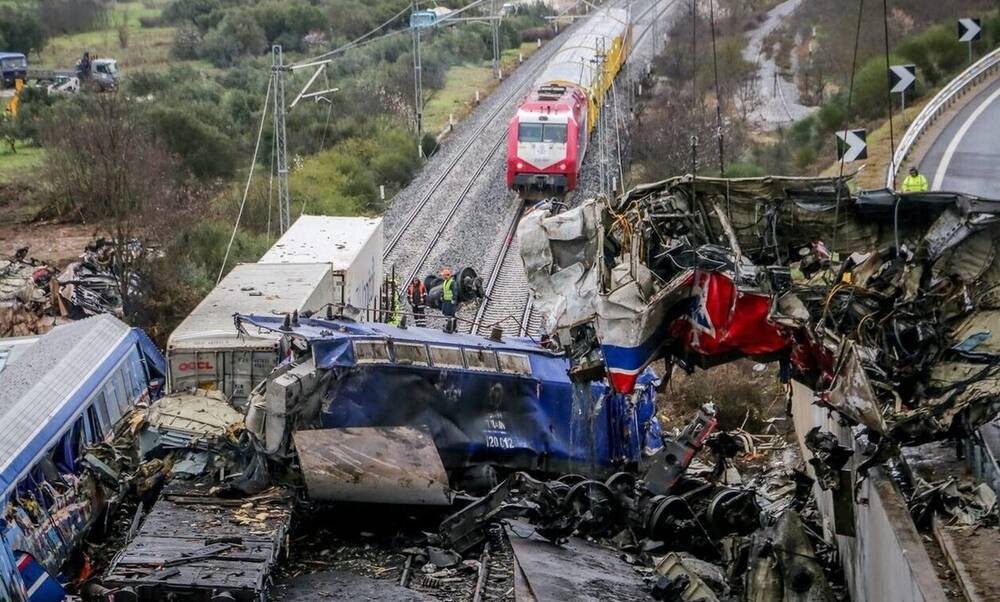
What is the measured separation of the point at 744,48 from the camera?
59000mm

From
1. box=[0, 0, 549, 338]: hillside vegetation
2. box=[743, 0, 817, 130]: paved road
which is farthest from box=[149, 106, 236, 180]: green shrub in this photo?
box=[743, 0, 817, 130]: paved road

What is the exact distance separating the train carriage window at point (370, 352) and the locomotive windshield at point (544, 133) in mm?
19029

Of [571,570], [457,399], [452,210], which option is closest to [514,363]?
[457,399]

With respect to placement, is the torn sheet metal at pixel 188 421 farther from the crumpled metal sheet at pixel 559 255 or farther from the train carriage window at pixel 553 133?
the train carriage window at pixel 553 133

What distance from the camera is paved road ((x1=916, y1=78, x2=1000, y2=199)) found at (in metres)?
28.1

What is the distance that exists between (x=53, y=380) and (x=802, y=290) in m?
9.29

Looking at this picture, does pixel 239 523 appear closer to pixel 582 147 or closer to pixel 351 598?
pixel 351 598

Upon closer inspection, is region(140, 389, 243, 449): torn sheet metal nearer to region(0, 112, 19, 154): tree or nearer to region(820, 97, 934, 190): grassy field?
region(820, 97, 934, 190): grassy field

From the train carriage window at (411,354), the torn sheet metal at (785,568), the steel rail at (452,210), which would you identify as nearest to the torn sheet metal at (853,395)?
the torn sheet metal at (785,568)

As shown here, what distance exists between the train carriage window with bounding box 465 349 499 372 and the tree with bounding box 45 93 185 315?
12042 millimetres

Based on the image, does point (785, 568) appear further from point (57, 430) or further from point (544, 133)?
point (544, 133)

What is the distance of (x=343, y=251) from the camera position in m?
24.3

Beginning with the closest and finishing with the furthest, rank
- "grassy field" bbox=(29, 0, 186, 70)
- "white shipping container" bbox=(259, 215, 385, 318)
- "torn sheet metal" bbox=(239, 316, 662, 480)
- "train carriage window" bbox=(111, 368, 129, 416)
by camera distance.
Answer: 1. "torn sheet metal" bbox=(239, 316, 662, 480)
2. "train carriage window" bbox=(111, 368, 129, 416)
3. "white shipping container" bbox=(259, 215, 385, 318)
4. "grassy field" bbox=(29, 0, 186, 70)

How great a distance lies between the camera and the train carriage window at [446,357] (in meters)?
16.8
